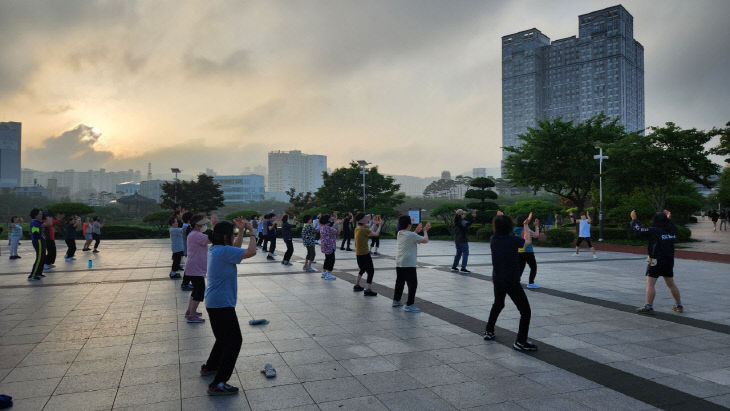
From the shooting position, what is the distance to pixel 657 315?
7184mm

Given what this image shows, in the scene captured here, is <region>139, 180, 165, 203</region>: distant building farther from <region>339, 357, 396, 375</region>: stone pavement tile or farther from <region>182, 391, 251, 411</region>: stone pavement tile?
<region>182, 391, 251, 411</region>: stone pavement tile

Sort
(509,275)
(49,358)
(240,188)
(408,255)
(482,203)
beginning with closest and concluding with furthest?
(49,358) < (509,275) < (408,255) < (482,203) < (240,188)

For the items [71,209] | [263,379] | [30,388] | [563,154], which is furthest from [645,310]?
[71,209]

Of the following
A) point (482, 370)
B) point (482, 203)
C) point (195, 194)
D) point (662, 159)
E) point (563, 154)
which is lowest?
point (482, 370)

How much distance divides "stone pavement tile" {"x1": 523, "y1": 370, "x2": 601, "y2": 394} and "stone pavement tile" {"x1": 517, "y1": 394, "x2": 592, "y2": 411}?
211 mm

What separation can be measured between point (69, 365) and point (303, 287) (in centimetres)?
547

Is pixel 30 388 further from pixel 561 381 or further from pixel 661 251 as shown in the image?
pixel 661 251

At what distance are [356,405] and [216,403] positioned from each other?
1244mm

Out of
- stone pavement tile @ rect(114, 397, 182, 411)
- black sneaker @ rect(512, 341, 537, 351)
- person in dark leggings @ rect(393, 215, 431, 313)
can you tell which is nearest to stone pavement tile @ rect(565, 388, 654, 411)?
black sneaker @ rect(512, 341, 537, 351)

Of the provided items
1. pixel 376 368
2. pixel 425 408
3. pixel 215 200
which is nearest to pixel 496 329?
pixel 376 368

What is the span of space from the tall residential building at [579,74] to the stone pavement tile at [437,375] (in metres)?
149

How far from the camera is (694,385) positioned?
4.27m

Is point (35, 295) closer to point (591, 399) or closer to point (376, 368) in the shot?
point (376, 368)

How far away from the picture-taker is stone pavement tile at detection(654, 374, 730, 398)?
4.09 metres
